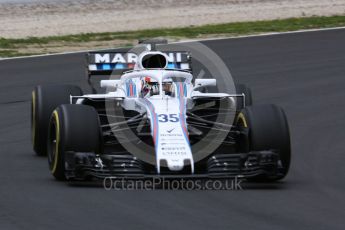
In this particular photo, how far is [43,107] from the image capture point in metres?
13.1

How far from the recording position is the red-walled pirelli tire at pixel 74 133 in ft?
36.6

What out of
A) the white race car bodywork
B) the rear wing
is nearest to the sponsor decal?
the rear wing

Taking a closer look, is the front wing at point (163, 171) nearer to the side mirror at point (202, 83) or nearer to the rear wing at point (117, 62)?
the side mirror at point (202, 83)

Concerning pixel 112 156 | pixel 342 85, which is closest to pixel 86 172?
pixel 112 156

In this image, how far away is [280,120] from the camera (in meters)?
11.3

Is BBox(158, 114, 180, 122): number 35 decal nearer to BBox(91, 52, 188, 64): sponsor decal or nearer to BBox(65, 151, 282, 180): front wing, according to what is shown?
BBox(65, 151, 282, 180): front wing

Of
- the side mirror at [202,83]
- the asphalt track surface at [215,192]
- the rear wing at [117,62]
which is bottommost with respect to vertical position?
the asphalt track surface at [215,192]

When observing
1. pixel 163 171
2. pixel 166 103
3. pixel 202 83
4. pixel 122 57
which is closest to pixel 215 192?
pixel 163 171

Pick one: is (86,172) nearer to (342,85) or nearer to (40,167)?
(40,167)

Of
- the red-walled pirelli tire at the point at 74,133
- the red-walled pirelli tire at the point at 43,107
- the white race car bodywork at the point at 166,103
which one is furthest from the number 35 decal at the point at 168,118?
the red-walled pirelli tire at the point at 43,107

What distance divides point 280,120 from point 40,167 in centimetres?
277

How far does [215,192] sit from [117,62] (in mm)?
4142

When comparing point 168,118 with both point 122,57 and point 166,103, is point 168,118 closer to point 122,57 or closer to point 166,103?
point 166,103

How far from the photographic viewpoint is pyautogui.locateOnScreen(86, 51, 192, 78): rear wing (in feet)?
47.2
